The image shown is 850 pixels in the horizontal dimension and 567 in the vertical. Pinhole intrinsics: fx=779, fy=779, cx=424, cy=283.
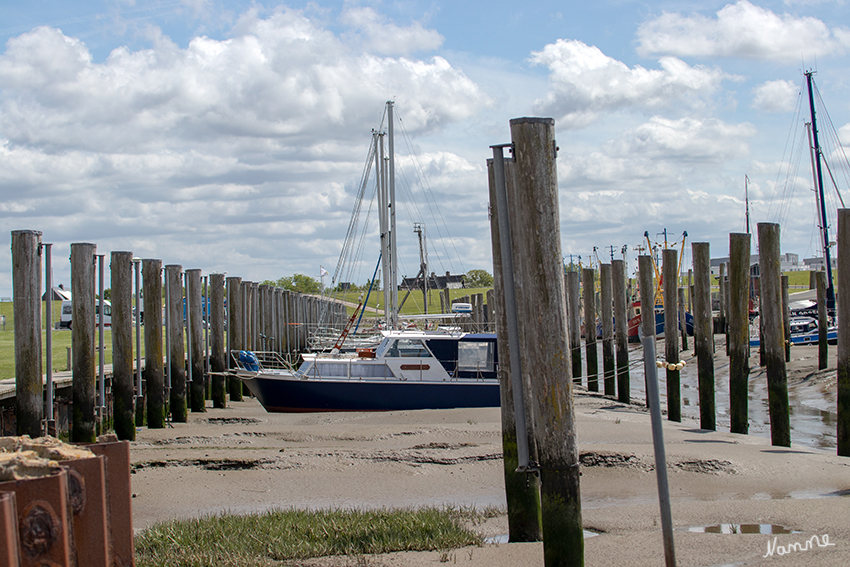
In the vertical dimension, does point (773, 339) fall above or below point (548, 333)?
below

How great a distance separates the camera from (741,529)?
22.3ft

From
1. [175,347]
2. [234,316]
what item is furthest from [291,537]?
[234,316]

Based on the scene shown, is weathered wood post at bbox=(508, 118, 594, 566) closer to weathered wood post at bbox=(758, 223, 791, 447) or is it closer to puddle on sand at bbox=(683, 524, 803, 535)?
puddle on sand at bbox=(683, 524, 803, 535)

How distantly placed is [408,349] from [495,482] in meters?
8.85

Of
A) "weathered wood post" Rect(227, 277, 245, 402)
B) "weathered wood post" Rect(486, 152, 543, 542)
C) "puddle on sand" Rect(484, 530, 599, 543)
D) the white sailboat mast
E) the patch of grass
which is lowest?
"puddle on sand" Rect(484, 530, 599, 543)

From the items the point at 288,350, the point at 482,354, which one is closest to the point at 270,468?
the point at 482,354

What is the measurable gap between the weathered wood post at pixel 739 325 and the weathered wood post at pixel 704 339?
1.97 feet

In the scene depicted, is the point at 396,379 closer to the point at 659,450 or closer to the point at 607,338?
the point at 607,338

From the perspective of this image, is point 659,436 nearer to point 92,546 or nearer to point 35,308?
point 92,546

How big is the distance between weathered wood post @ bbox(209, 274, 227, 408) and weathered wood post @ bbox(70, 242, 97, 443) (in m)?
6.40

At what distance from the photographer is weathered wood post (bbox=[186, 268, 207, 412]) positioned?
54.2ft

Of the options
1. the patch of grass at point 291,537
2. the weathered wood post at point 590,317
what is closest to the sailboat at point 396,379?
the weathered wood post at point 590,317

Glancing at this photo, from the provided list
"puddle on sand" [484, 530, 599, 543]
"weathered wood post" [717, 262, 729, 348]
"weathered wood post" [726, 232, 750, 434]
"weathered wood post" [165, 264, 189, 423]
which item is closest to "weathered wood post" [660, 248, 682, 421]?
"weathered wood post" [726, 232, 750, 434]

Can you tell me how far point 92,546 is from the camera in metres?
3.92
